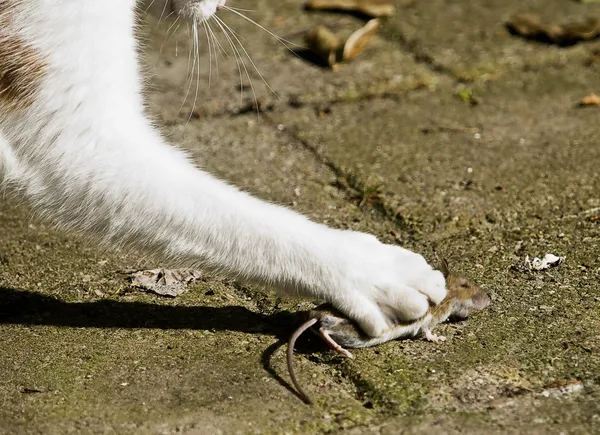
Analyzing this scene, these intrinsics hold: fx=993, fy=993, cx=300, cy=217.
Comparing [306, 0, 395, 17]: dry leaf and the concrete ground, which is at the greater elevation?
[306, 0, 395, 17]: dry leaf

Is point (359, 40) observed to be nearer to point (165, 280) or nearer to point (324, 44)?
point (324, 44)

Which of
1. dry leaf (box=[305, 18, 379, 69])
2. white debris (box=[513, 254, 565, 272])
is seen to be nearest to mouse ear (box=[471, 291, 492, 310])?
white debris (box=[513, 254, 565, 272])

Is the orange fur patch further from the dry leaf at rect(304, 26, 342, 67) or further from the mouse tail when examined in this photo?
the dry leaf at rect(304, 26, 342, 67)

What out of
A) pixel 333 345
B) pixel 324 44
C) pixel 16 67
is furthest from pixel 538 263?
pixel 324 44

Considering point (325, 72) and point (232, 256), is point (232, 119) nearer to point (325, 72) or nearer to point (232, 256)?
point (325, 72)

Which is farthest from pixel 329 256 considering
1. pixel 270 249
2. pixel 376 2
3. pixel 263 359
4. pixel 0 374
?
pixel 376 2

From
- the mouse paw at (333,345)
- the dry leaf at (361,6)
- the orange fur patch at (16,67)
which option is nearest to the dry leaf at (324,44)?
the dry leaf at (361,6)
